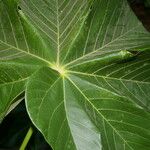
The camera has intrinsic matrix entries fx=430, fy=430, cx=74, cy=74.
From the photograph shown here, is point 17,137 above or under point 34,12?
under

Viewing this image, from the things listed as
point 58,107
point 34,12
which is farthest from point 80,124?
point 34,12

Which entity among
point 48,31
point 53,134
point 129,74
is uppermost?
point 48,31

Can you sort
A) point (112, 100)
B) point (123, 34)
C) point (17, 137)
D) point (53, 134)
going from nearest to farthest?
point (53, 134) < point (112, 100) < point (123, 34) < point (17, 137)

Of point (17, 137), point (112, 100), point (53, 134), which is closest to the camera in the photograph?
point (53, 134)

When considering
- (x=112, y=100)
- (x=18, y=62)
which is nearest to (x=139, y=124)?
(x=112, y=100)

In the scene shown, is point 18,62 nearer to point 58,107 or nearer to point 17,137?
point 58,107

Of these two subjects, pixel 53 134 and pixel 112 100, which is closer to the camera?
pixel 53 134
